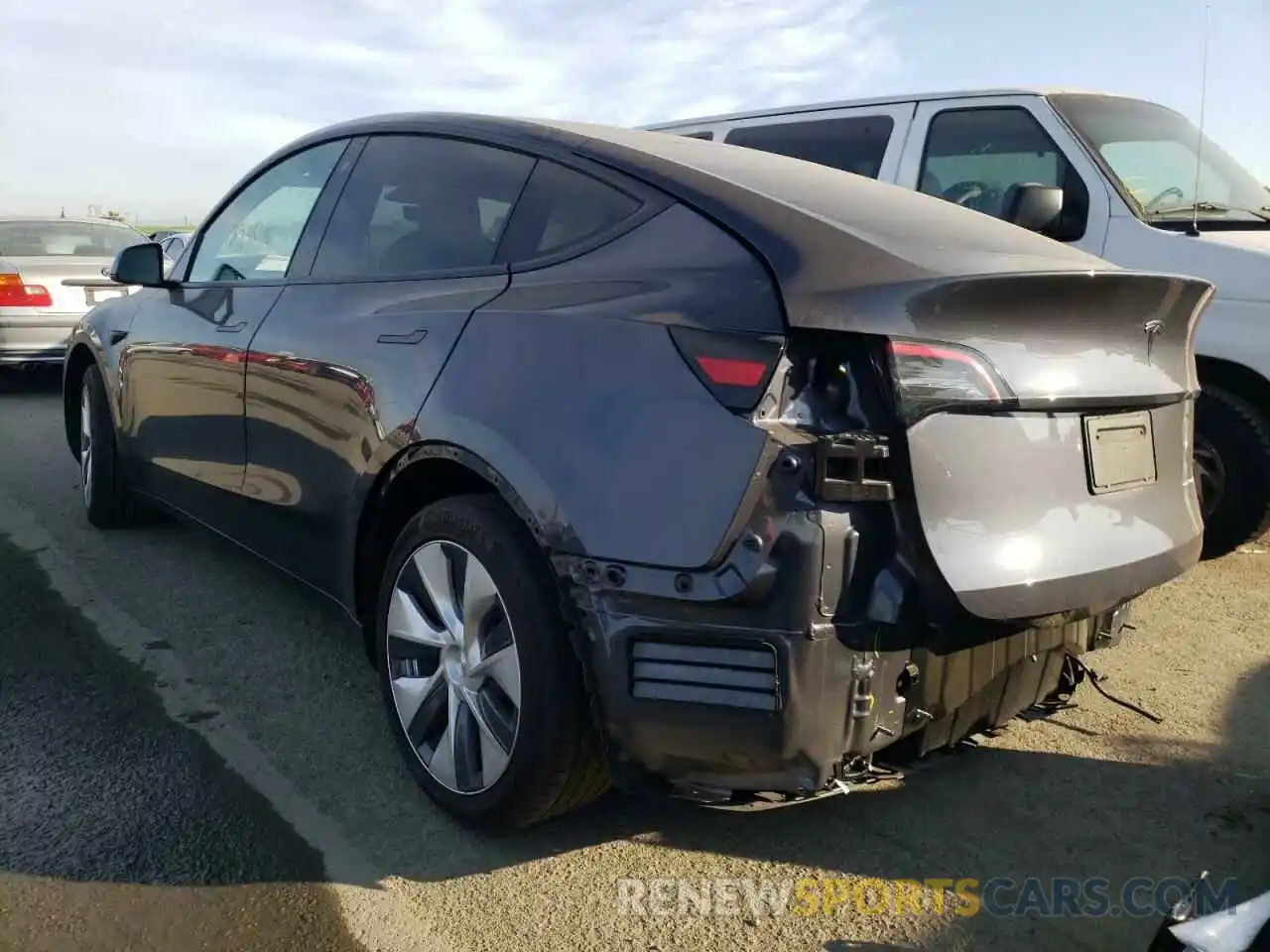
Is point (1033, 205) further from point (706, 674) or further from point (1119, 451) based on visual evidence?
point (706, 674)

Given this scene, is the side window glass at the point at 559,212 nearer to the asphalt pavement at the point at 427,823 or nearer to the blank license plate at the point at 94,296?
the asphalt pavement at the point at 427,823

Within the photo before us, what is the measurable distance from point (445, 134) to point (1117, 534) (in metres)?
2.10

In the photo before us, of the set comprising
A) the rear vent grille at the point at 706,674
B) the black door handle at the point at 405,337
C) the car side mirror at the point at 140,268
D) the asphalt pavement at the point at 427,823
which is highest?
the car side mirror at the point at 140,268

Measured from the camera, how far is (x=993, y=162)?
17.2ft

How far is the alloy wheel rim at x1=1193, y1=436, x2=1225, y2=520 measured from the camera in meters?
4.69

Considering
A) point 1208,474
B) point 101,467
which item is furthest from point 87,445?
point 1208,474

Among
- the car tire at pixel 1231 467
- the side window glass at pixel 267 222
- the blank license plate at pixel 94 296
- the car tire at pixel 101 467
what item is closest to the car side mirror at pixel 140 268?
the side window glass at pixel 267 222

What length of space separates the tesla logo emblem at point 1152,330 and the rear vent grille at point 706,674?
1.22m

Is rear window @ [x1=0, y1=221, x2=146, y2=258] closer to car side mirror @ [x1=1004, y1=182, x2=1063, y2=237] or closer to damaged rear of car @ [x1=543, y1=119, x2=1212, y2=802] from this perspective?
car side mirror @ [x1=1004, y1=182, x2=1063, y2=237]

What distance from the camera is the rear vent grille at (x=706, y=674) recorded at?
2.16 m

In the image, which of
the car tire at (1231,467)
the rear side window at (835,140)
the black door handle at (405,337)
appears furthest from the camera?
the rear side window at (835,140)

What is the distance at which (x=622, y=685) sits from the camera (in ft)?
7.45

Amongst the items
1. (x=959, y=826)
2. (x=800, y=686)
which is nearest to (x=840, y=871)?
(x=959, y=826)

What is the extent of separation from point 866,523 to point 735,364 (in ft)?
1.30
